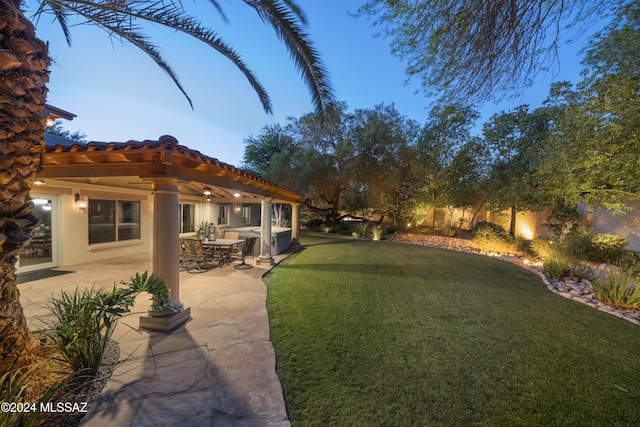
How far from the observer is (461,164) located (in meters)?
14.2

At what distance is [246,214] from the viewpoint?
1759 cm

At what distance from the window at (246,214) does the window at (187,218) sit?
16.8 feet

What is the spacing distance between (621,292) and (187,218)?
13869 millimetres

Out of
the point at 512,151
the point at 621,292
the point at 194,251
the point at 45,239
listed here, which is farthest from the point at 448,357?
the point at 512,151

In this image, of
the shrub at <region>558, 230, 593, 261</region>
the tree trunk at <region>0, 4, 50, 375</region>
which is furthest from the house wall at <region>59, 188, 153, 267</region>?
the shrub at <region>558, 230, 593, 261</region>

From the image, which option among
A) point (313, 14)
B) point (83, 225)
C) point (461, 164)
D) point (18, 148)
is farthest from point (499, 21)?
point (461, 164)

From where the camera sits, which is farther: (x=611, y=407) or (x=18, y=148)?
(x=611, y=407)

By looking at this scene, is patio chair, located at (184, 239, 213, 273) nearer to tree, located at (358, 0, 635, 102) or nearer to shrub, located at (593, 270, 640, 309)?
tree, located at (358, 0, 635, 102)

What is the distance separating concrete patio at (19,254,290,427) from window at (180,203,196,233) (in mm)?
6033

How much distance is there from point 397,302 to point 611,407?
2.91 metres

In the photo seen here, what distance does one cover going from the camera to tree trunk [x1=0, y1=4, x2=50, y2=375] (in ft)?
6.66

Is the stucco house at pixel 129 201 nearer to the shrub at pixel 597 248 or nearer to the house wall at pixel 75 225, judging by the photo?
the house wall at pixel 75 225

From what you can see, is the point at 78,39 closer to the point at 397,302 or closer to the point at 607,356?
the point at 397,302

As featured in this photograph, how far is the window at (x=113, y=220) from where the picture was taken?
754 centimetres
